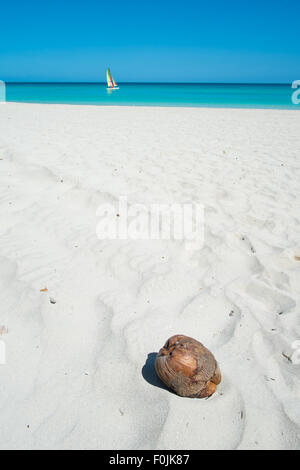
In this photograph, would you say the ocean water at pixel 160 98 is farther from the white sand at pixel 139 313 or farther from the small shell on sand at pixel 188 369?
the small shell on sand at pixel 188 369

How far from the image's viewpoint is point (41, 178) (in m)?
4.37

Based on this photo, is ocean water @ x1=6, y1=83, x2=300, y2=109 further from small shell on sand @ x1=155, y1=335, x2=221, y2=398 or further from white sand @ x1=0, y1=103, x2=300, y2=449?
small shell on sand @ x1=155, y1=335, x2=221, y2=398

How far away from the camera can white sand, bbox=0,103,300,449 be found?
1438 mm

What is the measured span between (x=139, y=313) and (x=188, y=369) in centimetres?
68

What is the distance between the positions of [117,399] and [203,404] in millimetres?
435

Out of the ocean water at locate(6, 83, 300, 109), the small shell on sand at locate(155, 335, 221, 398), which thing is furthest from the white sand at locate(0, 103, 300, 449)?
the ocean water at locate(6, 83, 300, 109)

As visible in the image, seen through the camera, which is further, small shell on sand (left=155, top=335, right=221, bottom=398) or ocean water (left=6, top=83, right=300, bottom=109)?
ocean water (left=6, top=83, right=300, bottom=109)

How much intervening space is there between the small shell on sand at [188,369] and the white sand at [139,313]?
66 millimetres

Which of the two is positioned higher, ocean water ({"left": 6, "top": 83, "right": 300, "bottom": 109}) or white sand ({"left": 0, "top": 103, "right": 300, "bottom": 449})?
ocean water ({"left": 6, "top": 83, "right": 300, "bottom": 109})

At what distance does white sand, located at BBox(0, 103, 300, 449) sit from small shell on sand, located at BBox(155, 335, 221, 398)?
0.22ft

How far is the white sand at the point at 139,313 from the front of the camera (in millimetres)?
1438

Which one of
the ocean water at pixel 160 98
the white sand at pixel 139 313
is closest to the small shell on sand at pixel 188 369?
the white sand at pixel 139 313

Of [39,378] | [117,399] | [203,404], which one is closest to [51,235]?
[39,378]

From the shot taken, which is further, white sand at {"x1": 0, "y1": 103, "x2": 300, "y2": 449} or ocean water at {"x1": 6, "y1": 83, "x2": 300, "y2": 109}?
ocean water at {"x1": 6, "y1": 83, "x2": 300, "y2": 109}
